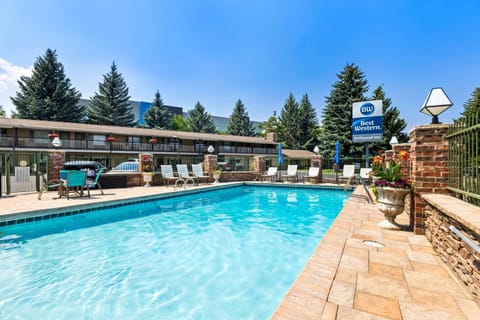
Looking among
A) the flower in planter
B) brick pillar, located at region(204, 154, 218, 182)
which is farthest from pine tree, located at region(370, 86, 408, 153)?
the flower in planter

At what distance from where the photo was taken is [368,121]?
1233cm

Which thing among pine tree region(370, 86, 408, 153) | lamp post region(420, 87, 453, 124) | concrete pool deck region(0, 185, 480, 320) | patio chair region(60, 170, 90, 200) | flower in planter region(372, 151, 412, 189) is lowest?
concrete pool deck region(0, 185, 480, 320)

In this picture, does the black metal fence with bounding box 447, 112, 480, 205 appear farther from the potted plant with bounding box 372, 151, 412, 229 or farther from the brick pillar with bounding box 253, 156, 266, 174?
the brick pillar with bounding box 253, 156, 266, 174

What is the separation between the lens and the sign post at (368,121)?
39.5ft

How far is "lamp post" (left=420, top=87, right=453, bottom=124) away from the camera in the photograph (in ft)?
11.2

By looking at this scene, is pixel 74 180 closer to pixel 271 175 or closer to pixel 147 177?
pixel 147 177

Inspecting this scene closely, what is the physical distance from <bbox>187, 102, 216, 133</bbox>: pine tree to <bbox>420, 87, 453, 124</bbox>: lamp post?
3953 cm

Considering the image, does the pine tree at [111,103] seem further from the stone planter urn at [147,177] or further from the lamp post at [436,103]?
the lamp post at [436,103]

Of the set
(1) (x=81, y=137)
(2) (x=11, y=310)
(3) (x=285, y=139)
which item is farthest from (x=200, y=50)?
→ (3) (x=285, y=139)

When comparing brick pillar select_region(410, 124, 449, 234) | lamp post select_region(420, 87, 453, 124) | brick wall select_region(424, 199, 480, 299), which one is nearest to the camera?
brick wall select_region(424, 199, 480, 299)

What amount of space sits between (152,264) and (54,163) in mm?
7714

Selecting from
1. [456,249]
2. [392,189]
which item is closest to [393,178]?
[392,189]

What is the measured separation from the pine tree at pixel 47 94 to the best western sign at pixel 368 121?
3404cm

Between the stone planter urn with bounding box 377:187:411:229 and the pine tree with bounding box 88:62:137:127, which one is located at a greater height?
the pine tree with bounding box 88:62:137:127
